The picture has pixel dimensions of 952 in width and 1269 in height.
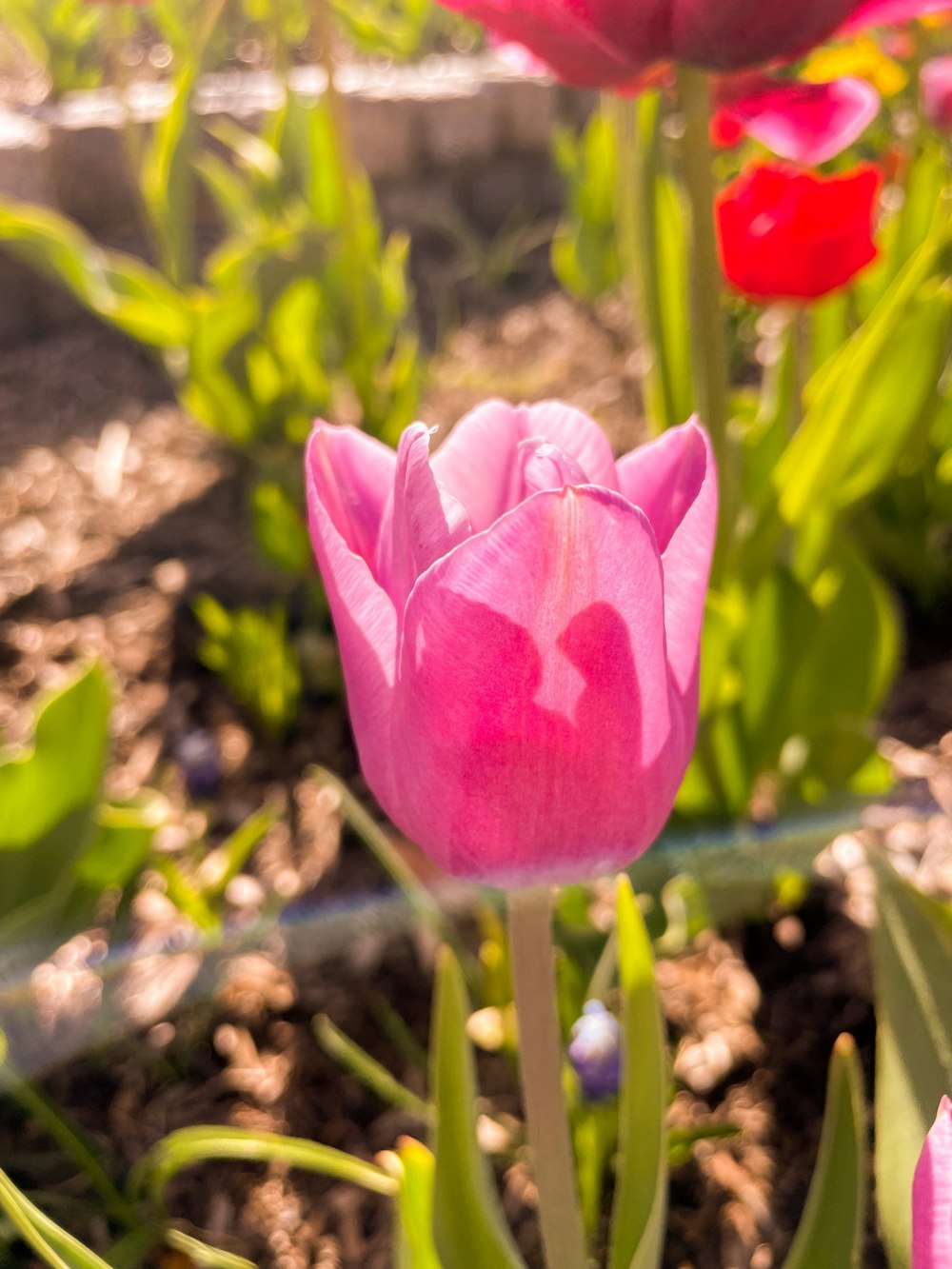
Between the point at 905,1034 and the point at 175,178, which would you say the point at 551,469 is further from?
the point at 175,178

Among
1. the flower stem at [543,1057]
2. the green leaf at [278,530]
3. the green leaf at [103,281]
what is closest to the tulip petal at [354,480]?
the flower stem at [543,1057]

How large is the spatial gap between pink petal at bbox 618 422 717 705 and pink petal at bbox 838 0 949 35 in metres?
0.31

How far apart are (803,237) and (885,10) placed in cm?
25

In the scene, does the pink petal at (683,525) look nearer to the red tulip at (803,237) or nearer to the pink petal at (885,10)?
the pink petal at (885,10)

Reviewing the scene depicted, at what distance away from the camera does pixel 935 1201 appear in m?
0.24

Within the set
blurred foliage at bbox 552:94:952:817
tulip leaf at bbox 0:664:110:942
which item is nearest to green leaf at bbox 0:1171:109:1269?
tulip leaf at bbox 0:664:110:942

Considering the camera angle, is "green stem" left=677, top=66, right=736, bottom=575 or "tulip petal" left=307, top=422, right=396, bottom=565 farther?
"green stem" left=677, top=66, right=736, bottom=575

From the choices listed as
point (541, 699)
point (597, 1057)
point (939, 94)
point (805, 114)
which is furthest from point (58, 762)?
point (939, 94)

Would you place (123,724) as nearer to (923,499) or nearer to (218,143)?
(923,499)

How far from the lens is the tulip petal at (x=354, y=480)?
34 cm

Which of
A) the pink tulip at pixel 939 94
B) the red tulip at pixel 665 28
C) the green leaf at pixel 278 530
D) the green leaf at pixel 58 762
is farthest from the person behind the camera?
→ the pink tulip at pixel 939 94

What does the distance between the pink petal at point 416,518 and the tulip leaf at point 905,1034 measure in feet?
0.81

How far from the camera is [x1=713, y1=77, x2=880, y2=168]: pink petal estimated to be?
619 mm

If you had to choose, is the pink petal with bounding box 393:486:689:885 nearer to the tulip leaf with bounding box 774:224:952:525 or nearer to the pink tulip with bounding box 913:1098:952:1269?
the pink tulip with bounding box 913:1098:952:1269
